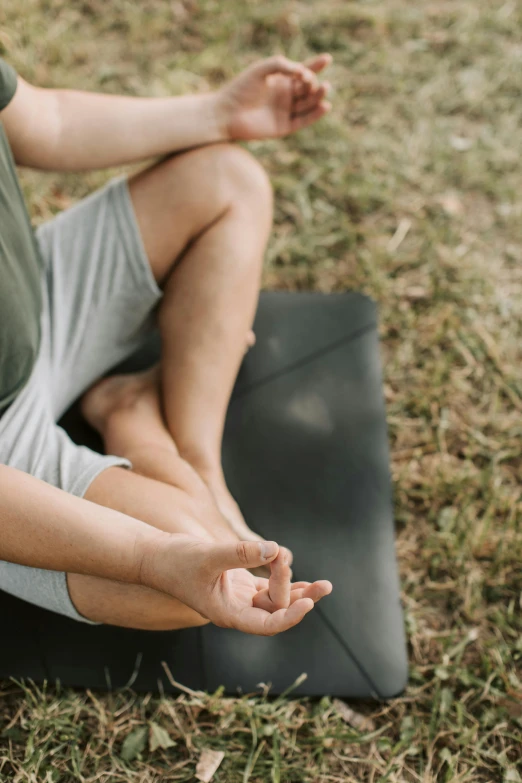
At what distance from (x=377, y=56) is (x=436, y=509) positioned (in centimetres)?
140

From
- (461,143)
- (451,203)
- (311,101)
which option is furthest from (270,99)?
(461,143)

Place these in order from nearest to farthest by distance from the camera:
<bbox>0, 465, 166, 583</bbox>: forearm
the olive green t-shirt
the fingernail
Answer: the fingernail < <bbox>0, 465, 166, 583</bbox>: forearm < the olive green t-shirt

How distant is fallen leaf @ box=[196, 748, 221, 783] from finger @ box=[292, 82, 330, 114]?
3.39ft

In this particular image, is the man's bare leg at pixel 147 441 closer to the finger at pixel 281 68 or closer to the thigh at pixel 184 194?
the thigh at pixel 184 194

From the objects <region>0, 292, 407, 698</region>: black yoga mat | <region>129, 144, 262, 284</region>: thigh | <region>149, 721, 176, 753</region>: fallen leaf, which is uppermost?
<region>129, 144, 262, 284</region>: thigh

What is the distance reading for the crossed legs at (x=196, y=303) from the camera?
1.06 metres

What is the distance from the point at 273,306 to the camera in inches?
55.7

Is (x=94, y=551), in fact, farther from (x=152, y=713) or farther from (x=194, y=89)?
(x=194, y=89)

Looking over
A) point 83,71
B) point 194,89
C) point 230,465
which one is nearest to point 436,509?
point 230,465

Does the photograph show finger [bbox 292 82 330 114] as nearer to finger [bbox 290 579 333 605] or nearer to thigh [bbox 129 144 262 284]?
thigh [bbox 129 144 262 284]

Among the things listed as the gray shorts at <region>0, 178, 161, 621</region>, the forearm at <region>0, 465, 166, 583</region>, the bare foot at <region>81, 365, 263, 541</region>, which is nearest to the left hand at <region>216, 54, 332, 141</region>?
the gray shorts at <region>0, 178, 161, 621</region>

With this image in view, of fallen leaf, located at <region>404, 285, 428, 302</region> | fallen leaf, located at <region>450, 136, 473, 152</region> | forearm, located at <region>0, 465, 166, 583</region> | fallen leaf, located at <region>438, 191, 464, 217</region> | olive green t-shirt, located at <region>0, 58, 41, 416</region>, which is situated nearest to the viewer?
forearm, located at <region>0, 465, 166, 583</region>

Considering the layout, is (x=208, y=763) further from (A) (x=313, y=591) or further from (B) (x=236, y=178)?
(B) (x=236, y=178)

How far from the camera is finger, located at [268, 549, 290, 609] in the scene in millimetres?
678
